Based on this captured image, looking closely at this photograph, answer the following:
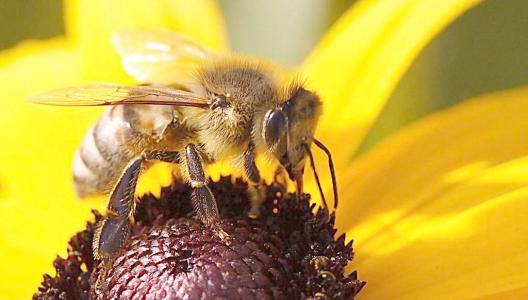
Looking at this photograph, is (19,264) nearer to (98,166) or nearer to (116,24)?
(98,166)

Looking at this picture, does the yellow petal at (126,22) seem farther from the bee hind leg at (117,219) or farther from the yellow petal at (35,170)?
the bee hind leg at (117,219)

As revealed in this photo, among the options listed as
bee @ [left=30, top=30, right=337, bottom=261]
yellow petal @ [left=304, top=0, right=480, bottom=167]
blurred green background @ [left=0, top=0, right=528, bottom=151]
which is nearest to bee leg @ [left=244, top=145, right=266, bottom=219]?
bee @ [left=30, top=30, right=337, bottom=261]

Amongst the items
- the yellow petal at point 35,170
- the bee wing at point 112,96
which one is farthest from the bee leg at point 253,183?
the yellow petal at point 35,170

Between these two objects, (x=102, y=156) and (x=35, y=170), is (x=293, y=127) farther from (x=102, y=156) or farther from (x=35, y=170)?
(x=35, y=170)

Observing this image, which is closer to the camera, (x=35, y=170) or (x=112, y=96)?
(x=112, y=96)

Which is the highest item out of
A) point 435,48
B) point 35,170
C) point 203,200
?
point 435,48

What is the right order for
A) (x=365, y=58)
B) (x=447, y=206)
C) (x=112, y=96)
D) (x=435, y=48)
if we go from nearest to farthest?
(x=112, y=96)
(x=447, y=206)
(x=365, y=58)
(x=435, y=48)

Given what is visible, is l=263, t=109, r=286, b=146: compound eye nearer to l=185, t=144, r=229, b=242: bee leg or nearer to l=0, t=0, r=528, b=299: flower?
l=185, t=144, r=229, b=242: bee leg

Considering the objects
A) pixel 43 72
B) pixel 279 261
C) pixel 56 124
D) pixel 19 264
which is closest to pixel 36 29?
pixel 43 72

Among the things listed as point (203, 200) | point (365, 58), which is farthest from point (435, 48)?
point (203, 200)
